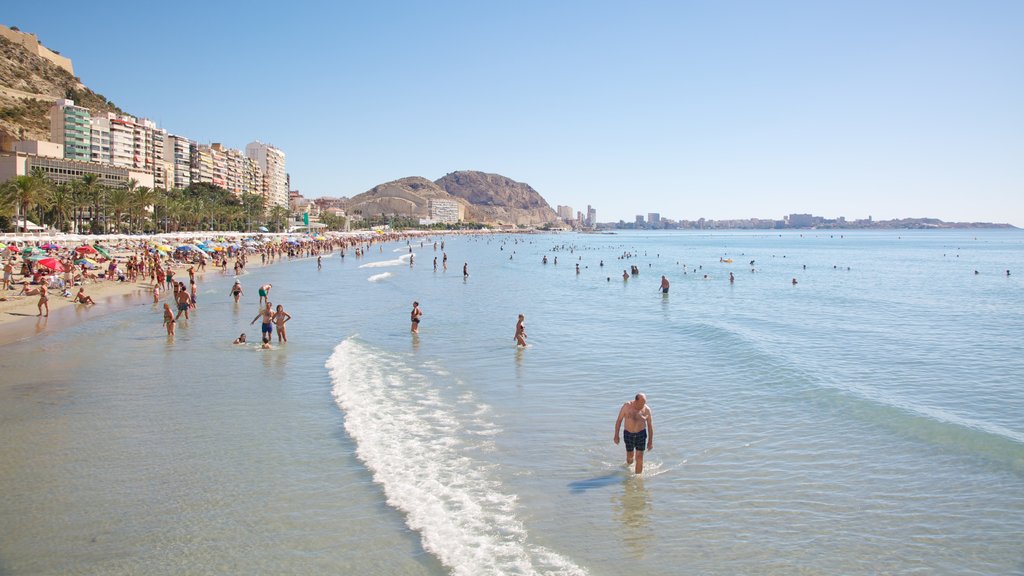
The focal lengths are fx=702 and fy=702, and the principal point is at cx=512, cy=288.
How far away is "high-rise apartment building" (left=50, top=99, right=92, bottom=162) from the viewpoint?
94.6m

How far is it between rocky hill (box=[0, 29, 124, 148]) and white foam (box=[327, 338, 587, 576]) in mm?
86423

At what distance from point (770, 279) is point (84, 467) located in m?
Answer: 44.8

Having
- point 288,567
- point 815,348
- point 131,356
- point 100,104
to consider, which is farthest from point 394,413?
point 100,104

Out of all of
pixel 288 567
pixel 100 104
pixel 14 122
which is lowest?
pixel 288 567

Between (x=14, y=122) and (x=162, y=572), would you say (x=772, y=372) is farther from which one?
(x=14, y=122)

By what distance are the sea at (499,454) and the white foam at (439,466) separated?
38 mm

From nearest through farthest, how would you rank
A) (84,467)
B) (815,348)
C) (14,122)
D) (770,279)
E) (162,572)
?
(162,572), (84,467), (815,348), (770,279), (14,122)

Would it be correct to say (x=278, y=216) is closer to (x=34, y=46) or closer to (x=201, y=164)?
(x=201, y=164)

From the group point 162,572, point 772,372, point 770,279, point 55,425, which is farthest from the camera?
point 770,279

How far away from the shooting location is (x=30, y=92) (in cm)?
10612

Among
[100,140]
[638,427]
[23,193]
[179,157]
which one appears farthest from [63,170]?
[638,427]

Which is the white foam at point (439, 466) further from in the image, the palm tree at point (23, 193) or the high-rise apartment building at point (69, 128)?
the high-rise apartment building at point (69, 128)

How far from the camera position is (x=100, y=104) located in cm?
12550

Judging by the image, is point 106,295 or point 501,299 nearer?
point 106,295
